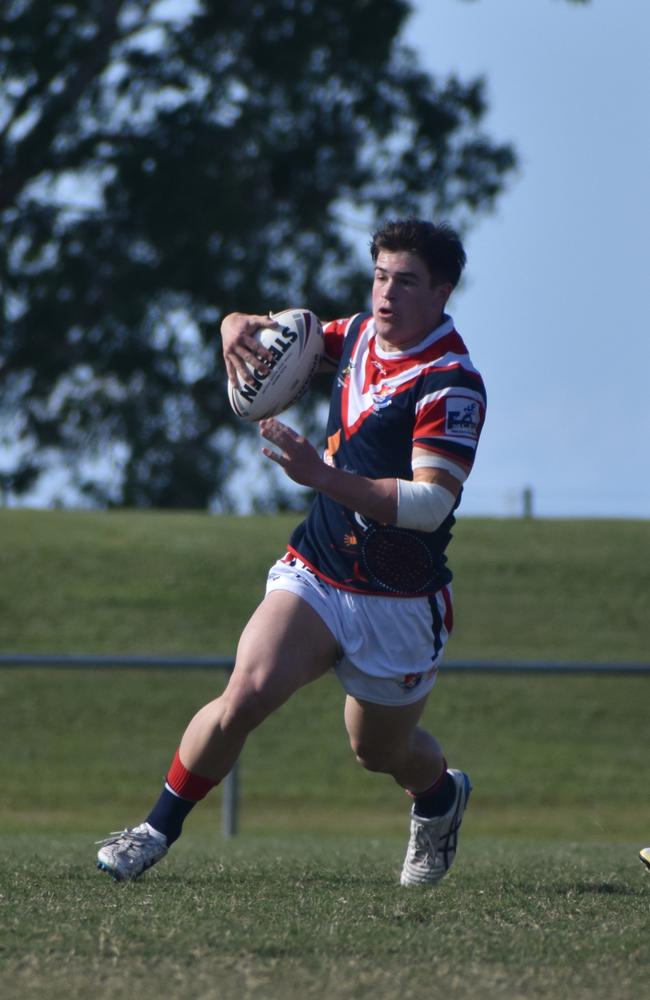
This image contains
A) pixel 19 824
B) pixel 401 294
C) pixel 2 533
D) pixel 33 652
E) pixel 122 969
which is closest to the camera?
pixel 122 969

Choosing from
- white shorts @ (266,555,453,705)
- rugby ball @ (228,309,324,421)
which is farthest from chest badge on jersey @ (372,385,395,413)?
white shorts @ (266,555,453,705)

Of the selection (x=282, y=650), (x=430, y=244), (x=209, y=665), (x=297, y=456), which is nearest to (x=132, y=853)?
(x=282, y=650)

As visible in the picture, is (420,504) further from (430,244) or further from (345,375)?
(430,244)

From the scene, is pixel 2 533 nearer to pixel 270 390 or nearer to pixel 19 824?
pixel 19 824

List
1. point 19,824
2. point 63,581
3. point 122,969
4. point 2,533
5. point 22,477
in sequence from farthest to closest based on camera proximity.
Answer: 1. point 22,477
2. point 2,533
3. point 63,581
4. point 19,824
5. point 122,969

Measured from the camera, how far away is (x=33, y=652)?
14523 millimetres

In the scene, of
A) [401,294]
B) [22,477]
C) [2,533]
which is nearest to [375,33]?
[22,477]

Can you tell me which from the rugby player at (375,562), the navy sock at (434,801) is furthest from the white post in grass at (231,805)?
the rugby player at (375,562)

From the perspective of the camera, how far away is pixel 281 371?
5270 millimetres

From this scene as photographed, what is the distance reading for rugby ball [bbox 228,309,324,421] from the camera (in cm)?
525

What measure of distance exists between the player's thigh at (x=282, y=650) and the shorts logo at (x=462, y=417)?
0.78m

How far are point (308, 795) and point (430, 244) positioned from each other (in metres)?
8.23

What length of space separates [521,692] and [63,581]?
4.94 meters

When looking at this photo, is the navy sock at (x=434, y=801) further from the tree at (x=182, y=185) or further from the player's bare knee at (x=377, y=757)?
the tree at (x=182, y=185)
